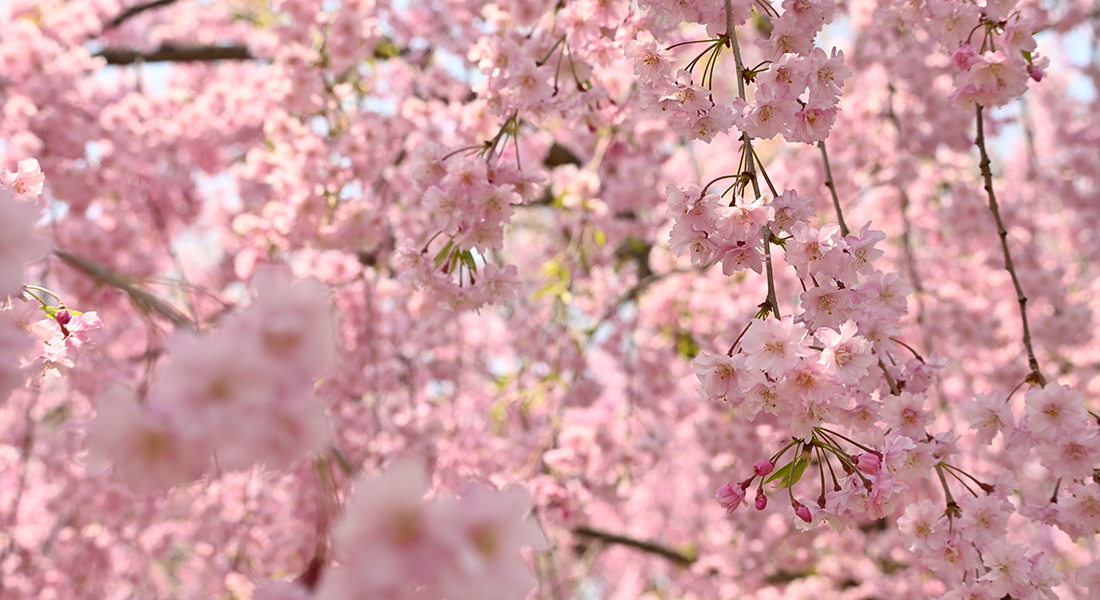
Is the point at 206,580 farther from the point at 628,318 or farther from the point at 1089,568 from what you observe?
the point at 1089,568

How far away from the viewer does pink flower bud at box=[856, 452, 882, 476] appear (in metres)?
1.19

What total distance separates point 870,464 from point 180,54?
484 cm

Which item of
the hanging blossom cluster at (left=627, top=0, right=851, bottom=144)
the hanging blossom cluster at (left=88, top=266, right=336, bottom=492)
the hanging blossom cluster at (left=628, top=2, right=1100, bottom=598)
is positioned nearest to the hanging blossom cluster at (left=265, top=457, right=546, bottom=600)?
the hanging blossom cluster at (left=88, top=266, right=336, bottom=492)

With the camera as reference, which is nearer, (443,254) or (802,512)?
(802,512)

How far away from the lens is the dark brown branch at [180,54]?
4496 millimetres

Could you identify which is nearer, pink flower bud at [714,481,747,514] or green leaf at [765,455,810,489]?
green leaf at [765,455,810,489]

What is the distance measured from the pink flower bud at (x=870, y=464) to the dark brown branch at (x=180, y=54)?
177 inches

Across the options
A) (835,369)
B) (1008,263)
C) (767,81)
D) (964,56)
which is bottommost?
(835,369)

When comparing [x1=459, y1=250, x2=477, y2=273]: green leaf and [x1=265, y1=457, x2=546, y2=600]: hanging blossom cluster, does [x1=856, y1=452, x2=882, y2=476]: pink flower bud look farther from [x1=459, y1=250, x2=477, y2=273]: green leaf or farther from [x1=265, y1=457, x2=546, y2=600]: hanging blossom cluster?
[x1=459, y1=250, x2=477, y2=273]: green leaf

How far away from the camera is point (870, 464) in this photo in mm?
1191

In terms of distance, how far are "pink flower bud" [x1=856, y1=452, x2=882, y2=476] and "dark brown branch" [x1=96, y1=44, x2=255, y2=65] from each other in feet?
14.7

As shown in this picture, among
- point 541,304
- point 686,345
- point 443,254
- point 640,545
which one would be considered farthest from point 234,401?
point 640,545

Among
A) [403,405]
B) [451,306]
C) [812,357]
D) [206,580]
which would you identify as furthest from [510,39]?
[206,580]

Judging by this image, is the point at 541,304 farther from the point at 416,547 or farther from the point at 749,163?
the point at 416,547
